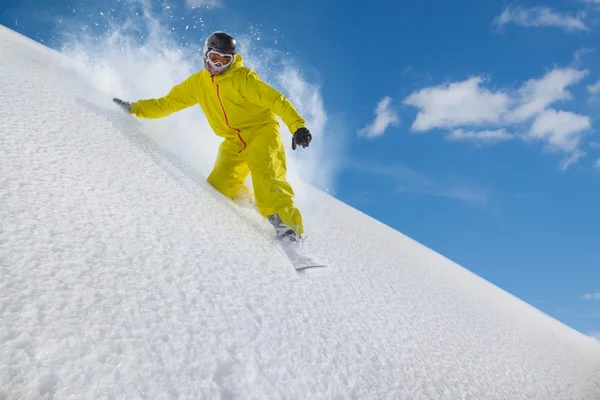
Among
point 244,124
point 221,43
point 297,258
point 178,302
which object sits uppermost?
point 221,43

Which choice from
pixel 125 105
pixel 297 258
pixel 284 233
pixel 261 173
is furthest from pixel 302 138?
pixel 125 105

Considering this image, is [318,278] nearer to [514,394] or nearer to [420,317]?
[420,317]

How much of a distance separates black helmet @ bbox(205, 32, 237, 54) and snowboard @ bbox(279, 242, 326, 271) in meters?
1.31

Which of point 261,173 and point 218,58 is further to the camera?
point 218,58

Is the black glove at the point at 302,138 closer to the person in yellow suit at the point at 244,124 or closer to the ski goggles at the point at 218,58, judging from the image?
the person in yellow suit at the point at 244,124

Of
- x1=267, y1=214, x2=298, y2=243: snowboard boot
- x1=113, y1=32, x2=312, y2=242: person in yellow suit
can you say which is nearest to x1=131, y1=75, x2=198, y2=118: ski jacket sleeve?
x1=113, y1=32, x2=312, y2=242: person in yellow suit

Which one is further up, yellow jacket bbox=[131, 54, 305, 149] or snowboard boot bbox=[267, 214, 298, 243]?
yellow jacket bbox=[131, 54, 305, 149]

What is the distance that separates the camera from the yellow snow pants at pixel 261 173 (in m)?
2.23

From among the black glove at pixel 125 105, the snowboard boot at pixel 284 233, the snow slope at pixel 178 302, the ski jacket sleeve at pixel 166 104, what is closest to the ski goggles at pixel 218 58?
the ski jacket sleeve at pixel 166 104

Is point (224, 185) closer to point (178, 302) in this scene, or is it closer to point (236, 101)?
point (236, 101)

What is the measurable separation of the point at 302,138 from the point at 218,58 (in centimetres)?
82

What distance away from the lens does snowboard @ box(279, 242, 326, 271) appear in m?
1.85

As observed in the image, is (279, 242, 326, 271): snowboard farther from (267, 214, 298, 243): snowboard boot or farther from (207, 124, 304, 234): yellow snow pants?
(207, 124, 304, 234): yellow snow pants

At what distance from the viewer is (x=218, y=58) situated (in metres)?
2.53
